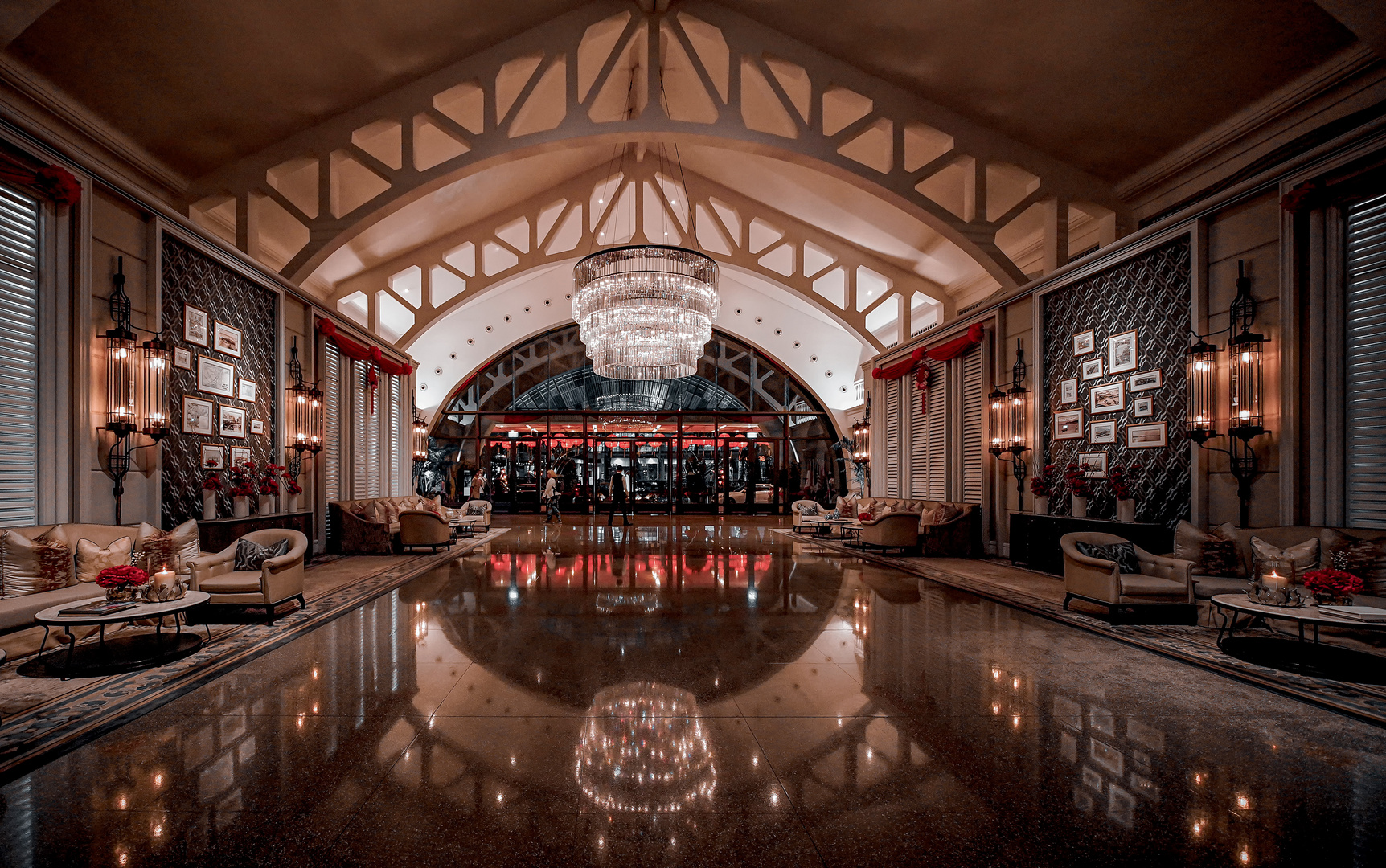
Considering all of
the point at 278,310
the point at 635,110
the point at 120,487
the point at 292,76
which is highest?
the point at 635,110

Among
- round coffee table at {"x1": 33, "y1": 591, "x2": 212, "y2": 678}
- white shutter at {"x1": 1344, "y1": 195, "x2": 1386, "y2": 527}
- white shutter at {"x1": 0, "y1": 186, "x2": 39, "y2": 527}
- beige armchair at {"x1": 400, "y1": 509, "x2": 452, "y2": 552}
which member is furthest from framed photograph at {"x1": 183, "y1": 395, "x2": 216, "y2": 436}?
white shutter at {"x1": 1344, "y1": 195, "x2": 1386, "y2": 527}

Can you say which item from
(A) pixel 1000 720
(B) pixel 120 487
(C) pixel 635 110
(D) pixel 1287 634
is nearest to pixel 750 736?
(A) pixel 1000 720

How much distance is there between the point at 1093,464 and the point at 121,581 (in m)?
8.78

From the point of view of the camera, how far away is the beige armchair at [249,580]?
4969 millimetres

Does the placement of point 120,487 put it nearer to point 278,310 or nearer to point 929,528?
point 278,310

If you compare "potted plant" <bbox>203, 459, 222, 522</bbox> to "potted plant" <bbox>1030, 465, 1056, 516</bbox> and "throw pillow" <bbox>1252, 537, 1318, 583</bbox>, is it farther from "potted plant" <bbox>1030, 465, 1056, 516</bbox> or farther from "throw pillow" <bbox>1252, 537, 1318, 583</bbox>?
"potted plant" <bbox>1030, 465, 1056, 516</bbox>

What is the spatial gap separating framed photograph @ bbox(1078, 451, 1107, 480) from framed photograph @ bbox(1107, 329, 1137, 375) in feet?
3.08

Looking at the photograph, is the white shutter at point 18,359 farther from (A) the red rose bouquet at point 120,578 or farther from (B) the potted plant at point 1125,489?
(B) the potted plant at point 1125,489

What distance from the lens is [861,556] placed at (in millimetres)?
9352

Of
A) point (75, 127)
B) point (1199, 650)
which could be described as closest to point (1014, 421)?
point (1199, 650)

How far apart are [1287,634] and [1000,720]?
10.5ft

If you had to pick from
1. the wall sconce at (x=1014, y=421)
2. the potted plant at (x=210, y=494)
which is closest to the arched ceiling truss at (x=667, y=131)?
the wall sconce at (x=1014, y=421)

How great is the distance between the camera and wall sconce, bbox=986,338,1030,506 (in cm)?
856

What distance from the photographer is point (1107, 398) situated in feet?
23.5
